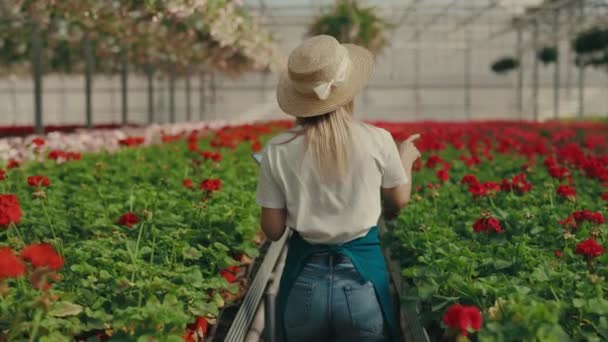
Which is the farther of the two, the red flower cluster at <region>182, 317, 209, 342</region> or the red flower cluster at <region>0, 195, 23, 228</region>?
the red flower cluster at <region>182, 317, 209, 342</region>

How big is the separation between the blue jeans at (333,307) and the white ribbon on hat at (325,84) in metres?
0.47

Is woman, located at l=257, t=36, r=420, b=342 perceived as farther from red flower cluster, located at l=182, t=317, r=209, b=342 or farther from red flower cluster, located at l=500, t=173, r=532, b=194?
red flower cluster, located at l=500, t=173, r=532, b=194

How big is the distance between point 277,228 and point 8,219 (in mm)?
722

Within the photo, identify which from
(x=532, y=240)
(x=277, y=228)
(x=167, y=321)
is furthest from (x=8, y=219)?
(x=532, y=240)

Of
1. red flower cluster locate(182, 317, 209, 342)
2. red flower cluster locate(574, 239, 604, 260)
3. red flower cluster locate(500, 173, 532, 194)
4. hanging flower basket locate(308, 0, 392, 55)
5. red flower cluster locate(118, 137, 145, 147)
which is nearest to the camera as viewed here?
red flower cluster locate(574, 239, 604, 260)

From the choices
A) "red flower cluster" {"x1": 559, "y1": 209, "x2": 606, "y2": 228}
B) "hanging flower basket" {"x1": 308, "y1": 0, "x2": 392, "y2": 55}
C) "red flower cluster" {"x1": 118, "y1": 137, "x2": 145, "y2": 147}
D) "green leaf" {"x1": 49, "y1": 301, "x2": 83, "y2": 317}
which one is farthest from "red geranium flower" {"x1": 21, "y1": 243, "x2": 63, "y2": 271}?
"hanging flower basket" {"x1": 308, "y1": 0, "x2": 392, "y2": 55}

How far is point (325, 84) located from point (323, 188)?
29cm

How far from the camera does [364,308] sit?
207 cm

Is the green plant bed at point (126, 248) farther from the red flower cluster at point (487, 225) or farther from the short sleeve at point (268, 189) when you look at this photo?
the red flower cluster at point (487, 225)

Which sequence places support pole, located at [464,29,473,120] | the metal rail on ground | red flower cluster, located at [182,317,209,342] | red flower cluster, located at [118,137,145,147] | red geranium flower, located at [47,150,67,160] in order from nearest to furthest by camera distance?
red flower cluster, located at [182,317,209,342] → the metal rail on ground → red geranium flower, located at [47,150,67,160] → red flower cluster, located at [118,137,145,147] → support pole, located at [464,29,473,120]

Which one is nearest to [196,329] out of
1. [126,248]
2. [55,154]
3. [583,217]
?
[126,248]

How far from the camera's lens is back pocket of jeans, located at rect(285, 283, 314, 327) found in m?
2.06

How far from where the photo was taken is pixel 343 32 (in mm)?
14188

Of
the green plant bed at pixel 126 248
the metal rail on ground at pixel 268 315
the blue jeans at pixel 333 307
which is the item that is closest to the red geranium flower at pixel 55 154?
the green plant bed at pixel 126 248
